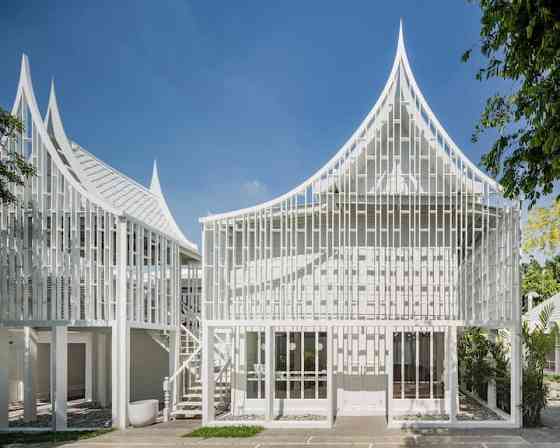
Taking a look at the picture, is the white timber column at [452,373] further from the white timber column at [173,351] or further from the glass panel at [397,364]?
the white timber column at [173,351]

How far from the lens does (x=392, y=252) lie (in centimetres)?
1477

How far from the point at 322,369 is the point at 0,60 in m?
12.9

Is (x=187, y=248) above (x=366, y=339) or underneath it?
above

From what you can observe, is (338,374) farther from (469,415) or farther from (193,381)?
(193,381)

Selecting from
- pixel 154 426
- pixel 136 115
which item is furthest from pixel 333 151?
pixel 136 115

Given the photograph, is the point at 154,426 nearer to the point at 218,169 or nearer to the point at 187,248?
the point at 187,248

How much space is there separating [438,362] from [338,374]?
8.31ft

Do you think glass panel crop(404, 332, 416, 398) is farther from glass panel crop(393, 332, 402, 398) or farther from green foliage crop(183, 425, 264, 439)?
Result: green foliage crop(183, 425, 264, 439)

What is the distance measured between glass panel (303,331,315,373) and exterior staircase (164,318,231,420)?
2176mm

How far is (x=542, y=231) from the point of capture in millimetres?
20469

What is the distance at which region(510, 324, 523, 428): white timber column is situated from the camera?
1377cm

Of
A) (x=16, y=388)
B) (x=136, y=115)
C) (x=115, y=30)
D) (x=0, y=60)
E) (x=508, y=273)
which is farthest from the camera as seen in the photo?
(x=136, y=115)

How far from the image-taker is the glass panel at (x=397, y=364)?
49.9 ft

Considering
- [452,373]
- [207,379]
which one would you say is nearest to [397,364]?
[452,373]
